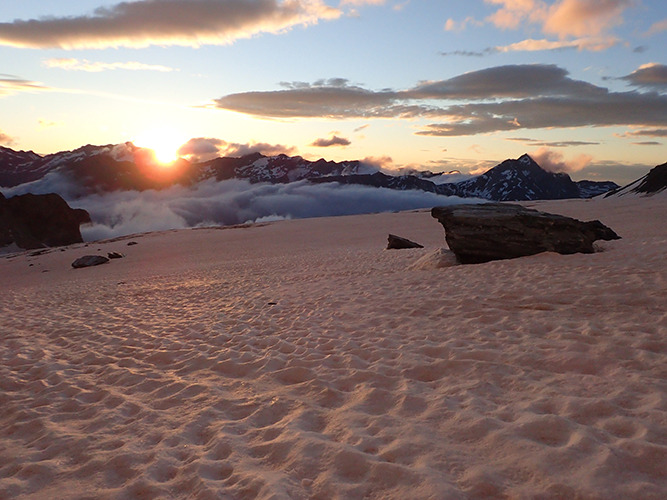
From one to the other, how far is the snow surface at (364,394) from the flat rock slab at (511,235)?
5.85 ft

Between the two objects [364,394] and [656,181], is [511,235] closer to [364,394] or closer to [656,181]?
[364,394]

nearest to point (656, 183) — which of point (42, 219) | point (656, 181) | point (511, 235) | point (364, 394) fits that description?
point (656, 181)

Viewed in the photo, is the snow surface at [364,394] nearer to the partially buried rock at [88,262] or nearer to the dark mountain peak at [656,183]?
the partially buried rock at [88,262]

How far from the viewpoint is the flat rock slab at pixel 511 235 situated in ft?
47.1

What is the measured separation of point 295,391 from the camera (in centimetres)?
592

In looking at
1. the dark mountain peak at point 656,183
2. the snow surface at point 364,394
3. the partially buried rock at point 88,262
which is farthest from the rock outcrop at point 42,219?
the dark mountain peak at point 656,183

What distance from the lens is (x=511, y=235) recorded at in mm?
14578

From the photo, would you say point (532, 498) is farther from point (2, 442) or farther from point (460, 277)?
point (460, 277)

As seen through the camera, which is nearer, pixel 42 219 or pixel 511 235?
pixel 511 235

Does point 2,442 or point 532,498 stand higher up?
point 532,498

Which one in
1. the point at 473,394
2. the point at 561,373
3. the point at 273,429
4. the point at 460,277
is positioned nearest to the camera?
the point at 273,429

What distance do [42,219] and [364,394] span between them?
Answer: 12792 cm

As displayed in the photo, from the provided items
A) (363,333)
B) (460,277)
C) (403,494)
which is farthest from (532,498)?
(460,277)

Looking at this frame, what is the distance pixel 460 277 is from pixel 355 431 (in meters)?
8.76
